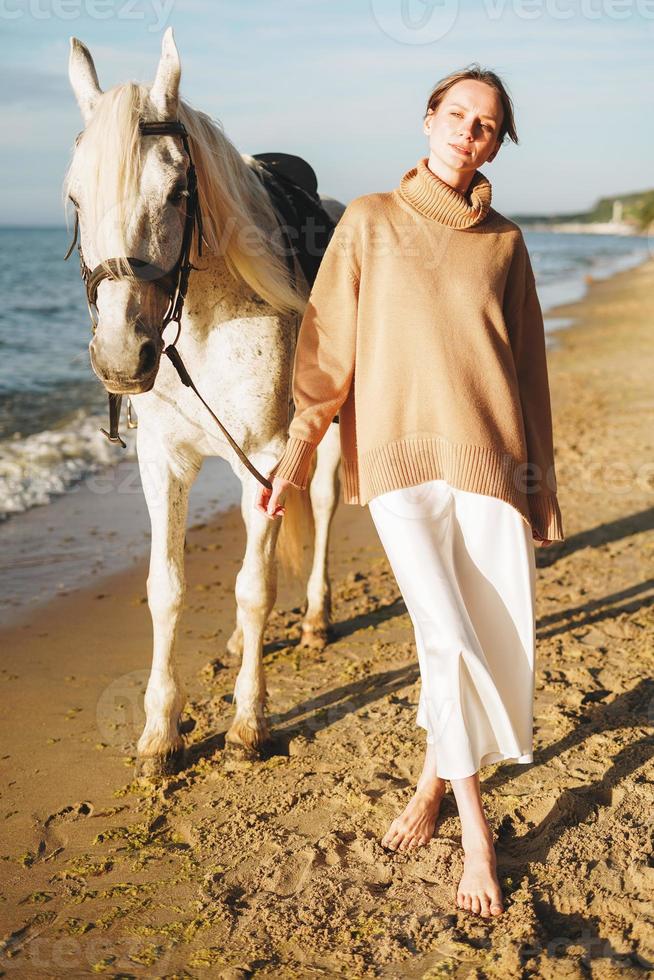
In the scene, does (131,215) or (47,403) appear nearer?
(131,215)

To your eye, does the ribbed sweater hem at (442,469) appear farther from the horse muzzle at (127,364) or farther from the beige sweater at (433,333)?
the horse muzzle at (127,364)

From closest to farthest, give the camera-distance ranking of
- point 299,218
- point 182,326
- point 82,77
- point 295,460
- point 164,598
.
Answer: point 295,460, point 82,77, point 182,326, point 164,598, point 299,218

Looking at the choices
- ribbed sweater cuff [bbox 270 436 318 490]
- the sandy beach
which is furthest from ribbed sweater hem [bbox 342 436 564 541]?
the sandy beach

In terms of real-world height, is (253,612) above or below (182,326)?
below

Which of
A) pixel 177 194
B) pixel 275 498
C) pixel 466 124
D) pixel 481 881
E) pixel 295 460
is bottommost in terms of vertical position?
pixel 481 881

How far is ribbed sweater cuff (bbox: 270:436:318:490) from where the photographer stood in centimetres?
262

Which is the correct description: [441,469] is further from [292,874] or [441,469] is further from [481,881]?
[292,874]

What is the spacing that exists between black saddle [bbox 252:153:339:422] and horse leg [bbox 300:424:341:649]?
845mm

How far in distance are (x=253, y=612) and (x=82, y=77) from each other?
1927 mm

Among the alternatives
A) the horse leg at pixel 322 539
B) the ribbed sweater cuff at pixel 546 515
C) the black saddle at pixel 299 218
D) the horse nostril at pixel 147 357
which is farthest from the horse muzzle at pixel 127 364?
the horse leg at pixel 322 539

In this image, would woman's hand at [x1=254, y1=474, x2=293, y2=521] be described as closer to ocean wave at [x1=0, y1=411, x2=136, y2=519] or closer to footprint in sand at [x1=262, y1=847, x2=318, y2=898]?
footprint in sand at [x1=262, y1=847, x2=318, y2=898]

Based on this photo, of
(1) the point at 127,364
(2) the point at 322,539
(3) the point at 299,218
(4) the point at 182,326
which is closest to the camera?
(1) the point at 127,364

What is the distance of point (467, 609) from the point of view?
251 cm

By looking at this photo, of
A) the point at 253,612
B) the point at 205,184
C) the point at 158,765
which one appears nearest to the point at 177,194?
the point at 205,184
